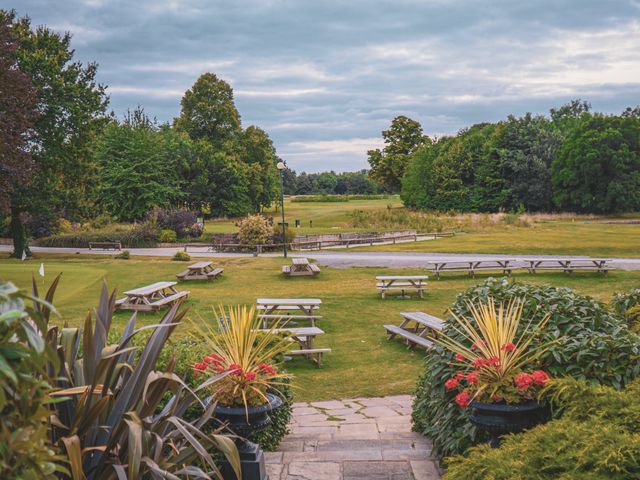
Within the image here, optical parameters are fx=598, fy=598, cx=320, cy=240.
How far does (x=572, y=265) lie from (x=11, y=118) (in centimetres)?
2308

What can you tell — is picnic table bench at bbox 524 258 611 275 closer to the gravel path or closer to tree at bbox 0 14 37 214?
the gravel path

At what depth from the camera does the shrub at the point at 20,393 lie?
1733mm

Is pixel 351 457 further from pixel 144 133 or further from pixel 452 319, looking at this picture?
pixel 144 133

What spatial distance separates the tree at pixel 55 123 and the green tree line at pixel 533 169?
40.0 metres

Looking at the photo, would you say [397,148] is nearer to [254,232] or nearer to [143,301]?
[254,232]

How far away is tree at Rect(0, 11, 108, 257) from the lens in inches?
1282

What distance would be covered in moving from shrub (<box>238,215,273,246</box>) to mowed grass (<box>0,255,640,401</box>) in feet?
16.2

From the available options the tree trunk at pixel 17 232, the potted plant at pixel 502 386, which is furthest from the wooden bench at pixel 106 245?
the potted plant at pixel 502 386

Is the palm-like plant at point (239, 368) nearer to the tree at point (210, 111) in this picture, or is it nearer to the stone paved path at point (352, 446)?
the stone paved path at point (352, 446)

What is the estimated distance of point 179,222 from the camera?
42625mm

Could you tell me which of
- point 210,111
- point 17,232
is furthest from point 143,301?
point 210,111

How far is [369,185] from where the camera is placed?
11462 cm

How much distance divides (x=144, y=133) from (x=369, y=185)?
7022 cm

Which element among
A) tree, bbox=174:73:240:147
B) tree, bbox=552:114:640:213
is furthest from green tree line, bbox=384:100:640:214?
tree, bbox=174:73:240:147
